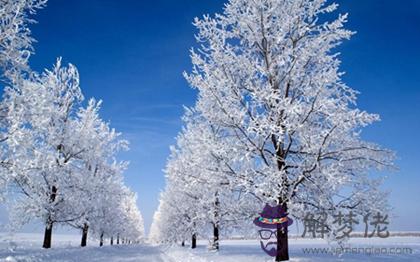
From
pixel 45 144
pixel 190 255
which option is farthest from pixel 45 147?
pixel 190 255

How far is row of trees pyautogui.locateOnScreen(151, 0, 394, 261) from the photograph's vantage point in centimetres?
832

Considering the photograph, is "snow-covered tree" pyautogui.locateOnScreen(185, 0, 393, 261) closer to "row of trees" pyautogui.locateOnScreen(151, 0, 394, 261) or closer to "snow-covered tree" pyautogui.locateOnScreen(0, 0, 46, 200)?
"row of trees" pyautogui.locateOnScreen(151, 0, 394, 261)

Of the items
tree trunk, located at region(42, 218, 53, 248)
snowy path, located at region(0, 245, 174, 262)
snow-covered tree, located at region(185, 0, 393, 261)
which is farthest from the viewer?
tree trunk, located at region(42, 218, 53, 248)

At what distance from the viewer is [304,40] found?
10000 mm

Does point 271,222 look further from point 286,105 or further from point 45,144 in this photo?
point 45,144

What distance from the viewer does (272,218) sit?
943 centimetres

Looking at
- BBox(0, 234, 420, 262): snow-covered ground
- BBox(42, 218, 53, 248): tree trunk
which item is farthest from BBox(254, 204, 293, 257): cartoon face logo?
BBox(42, 218, 53, 248): tree trunk

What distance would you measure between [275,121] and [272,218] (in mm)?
3192

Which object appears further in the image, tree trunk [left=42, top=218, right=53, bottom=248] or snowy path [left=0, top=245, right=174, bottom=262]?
tree trunk [left=42, top=218, right=53, bottom=248]

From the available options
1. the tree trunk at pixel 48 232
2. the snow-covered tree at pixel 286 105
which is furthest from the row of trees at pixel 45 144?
the snow-covered tree at pixel 286 105

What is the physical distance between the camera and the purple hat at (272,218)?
9.12 meters

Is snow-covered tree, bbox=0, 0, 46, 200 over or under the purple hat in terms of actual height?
over

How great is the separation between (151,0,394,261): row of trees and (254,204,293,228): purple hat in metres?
0.26

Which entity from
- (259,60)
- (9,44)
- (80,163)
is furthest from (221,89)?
(80,163)
